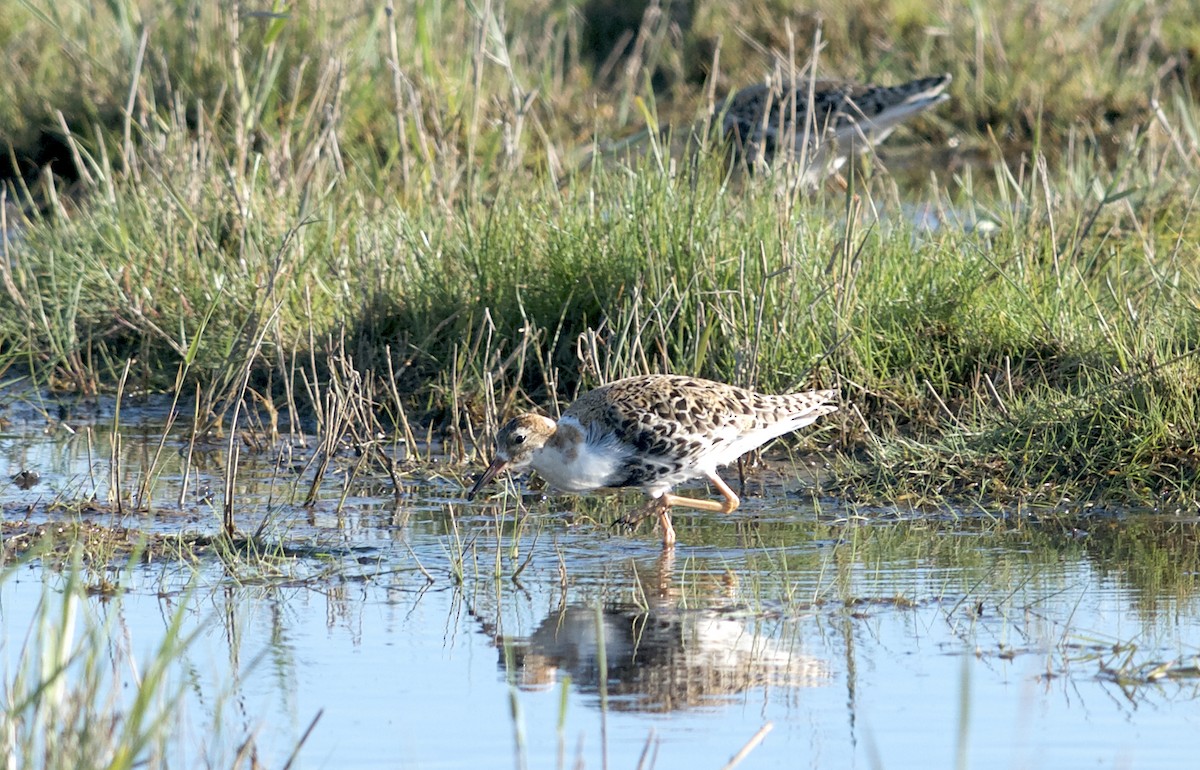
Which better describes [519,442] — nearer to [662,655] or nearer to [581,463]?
[581,463]

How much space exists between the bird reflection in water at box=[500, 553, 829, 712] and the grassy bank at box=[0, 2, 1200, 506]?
1.78m

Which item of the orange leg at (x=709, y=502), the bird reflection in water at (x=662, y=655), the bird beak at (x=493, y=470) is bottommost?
the bird reflection in water at (x=662, y=655)

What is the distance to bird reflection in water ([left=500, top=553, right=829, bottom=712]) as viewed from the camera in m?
5.21

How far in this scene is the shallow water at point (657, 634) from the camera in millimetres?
4742

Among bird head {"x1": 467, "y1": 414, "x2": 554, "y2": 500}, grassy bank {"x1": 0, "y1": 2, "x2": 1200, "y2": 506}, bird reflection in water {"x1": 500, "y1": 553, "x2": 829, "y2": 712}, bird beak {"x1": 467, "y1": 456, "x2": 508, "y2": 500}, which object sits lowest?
bird reflection in water {"x1": 500, "y1": 553, "x2": 829, "y2": 712}

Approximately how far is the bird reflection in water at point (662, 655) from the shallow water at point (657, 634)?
Result: 12 millimetres

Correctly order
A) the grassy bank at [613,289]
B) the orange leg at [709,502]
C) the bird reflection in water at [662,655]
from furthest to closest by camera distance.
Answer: the grassy bank at [613,289]
the orange leg at [709,502]
the bird reflection in water at [662,655]

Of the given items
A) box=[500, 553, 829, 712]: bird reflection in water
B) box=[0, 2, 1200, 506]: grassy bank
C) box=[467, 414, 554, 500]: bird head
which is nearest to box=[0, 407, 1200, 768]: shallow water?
box=[500, 553, 829, 712]: bird reflection in water

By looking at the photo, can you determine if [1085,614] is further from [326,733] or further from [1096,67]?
[1096,67]

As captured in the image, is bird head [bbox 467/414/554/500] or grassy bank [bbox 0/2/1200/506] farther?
grassy bank [bbox 0/2/1200/506]

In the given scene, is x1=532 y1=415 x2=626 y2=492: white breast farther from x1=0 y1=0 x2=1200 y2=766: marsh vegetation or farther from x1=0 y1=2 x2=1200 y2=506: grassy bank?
x1=0 y1=2 x2=1200 y2=506: grassy bank

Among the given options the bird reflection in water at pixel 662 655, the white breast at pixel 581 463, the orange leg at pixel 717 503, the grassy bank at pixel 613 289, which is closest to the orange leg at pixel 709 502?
the orange leg at pixel 717 503

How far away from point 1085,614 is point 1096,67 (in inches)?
403

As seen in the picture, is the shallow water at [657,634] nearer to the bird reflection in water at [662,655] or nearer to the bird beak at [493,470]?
the bird reflection in water at [662,655]
